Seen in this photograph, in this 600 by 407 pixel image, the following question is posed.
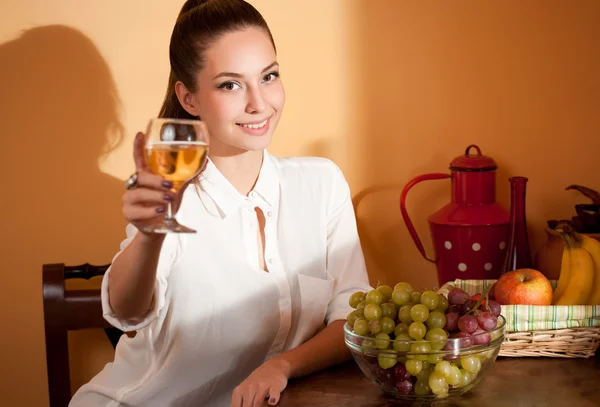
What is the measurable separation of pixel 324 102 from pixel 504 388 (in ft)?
3.50

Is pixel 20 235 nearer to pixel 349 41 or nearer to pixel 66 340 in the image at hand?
pixel 66 340

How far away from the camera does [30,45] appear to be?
202cm

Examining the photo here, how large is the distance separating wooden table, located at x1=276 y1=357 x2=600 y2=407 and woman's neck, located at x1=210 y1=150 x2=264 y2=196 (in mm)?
515

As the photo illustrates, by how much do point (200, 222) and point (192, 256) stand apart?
75 millimetres

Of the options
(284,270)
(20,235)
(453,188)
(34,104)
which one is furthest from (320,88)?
(20,235)

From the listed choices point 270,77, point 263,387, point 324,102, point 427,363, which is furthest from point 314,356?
point 324,102

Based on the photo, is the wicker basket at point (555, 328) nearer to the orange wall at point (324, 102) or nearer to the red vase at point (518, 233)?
the red vase at point (518, 233)

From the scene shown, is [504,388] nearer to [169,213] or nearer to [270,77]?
[169,213]

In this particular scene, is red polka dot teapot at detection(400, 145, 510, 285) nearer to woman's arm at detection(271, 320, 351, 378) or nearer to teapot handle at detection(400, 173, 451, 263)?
teapot handle at detection(400, 173, 451, 263)

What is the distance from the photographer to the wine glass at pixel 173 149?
1001 millimetres

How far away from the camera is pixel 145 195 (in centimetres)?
103

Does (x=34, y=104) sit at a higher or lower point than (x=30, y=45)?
lower

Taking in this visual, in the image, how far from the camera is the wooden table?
3.84 feet

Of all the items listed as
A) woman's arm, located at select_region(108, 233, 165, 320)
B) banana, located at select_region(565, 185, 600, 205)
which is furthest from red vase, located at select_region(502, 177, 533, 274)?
woman's arm, located at select_region(108, 233, 165, 320)
